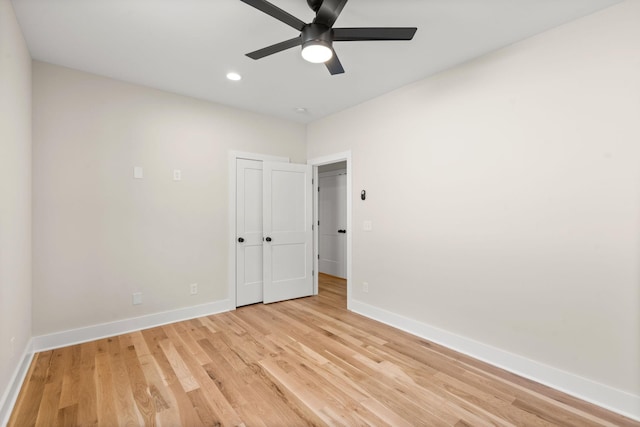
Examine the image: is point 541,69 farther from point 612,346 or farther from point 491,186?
point 612,346

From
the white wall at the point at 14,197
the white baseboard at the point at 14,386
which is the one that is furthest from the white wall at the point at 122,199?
the white baseboard at the point at 14,386

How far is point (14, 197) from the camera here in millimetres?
2086

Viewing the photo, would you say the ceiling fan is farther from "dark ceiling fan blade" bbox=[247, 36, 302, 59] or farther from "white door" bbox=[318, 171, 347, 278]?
"white door" bbox=[318, 171, 347, 278]

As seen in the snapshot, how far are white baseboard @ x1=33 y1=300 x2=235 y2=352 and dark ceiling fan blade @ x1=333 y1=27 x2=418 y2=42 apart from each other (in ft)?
10.9

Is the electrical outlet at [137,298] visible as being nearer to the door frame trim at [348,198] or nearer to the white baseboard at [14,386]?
the white baseboard at [14,386]

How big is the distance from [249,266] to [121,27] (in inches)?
114

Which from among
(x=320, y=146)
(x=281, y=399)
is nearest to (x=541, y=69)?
(x=320, y=146)

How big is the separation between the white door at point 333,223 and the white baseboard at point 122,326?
2.73 meters

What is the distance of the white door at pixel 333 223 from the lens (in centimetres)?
595

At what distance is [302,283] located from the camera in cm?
443

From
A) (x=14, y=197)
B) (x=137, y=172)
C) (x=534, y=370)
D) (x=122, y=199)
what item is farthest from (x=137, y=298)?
(x=534, y=370)

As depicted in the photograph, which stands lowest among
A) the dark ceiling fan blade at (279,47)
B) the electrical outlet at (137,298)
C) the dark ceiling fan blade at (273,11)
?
the electrical outlet at (137,298)

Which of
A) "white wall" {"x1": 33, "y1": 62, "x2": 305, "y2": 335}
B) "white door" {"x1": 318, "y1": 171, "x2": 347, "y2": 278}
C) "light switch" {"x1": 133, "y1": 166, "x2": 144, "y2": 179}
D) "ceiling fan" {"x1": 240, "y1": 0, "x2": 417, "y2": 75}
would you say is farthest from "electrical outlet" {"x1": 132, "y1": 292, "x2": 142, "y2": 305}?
"white door" {"x1": 318, "y1": 171, "x2": 347, "y2": 278}

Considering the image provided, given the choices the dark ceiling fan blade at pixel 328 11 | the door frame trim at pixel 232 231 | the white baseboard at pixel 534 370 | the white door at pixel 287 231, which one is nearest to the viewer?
the dark ceiling fan blade at pixel 328 11
